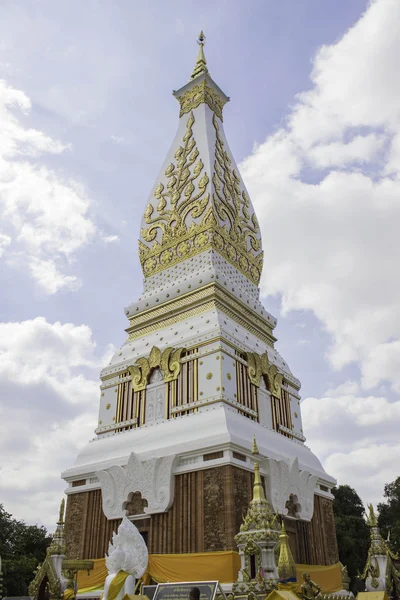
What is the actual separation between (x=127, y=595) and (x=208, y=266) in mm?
11808

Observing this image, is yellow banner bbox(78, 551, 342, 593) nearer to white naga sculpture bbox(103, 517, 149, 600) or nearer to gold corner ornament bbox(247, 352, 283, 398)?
white naga sculpture bbox(103, 517, 149, 600)

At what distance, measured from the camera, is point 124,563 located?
8.15 meters

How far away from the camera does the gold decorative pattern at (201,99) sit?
22922mm

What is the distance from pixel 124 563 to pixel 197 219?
43.1 feet

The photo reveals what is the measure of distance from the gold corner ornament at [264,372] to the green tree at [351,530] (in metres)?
15.3

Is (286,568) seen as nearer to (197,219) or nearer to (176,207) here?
(197,219)

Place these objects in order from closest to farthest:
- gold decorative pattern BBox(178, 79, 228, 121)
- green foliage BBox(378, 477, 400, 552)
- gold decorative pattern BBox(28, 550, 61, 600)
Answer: gold decorative pattern BBox(28, 550, 61, 600) → gold decorative pattern BBox(178, 79, 228, 121) → green foliage BBox(378, 477, 400, 552)

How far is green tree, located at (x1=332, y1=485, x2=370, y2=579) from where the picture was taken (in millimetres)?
29266

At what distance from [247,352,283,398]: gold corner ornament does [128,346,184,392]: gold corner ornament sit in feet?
7.11

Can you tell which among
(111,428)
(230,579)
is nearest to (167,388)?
(111,428)

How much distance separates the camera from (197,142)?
70.3 feet

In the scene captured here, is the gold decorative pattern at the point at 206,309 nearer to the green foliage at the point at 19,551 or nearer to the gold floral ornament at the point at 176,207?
the gold floral ornament at the point at 176,207

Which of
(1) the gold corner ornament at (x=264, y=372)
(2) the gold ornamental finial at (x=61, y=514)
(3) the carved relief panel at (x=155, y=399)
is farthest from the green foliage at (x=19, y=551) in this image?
(1) the gold corner ornament at (x=264, y=372)

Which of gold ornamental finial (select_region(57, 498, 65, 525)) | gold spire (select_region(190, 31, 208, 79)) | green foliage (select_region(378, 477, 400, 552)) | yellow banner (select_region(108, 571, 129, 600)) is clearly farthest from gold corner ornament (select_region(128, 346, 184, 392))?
green foliage (select_region(378, 477, 400, 552))
